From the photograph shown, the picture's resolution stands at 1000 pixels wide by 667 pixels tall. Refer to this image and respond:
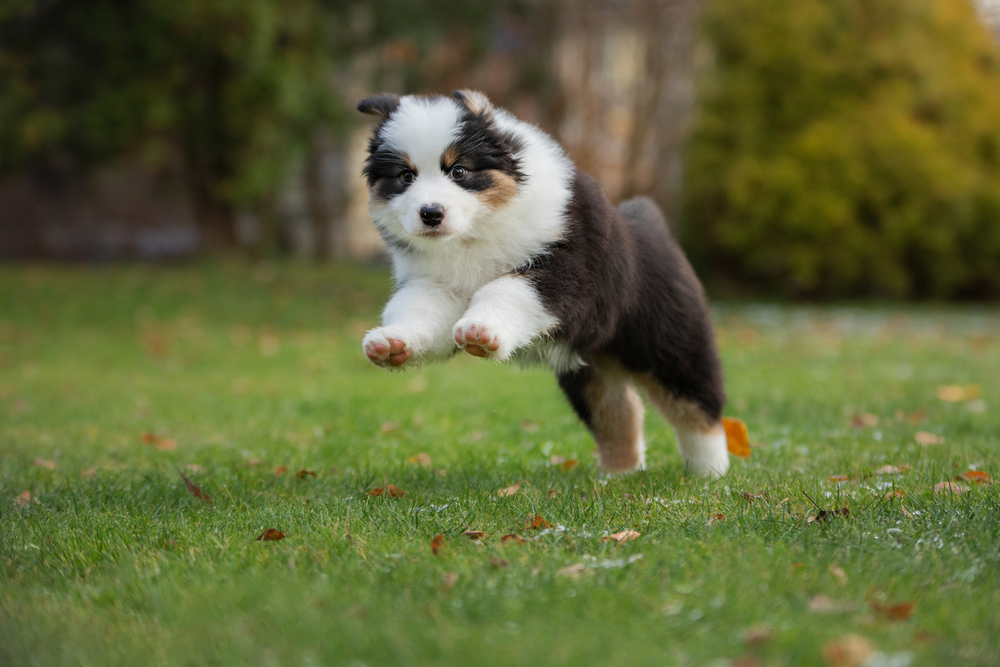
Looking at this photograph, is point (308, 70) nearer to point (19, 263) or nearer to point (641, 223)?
point (19, 263)

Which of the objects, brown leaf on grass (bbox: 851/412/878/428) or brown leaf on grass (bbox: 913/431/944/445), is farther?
brown leaf on grass (bbox: 851/412/878/428)

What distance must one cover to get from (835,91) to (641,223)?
558 inches

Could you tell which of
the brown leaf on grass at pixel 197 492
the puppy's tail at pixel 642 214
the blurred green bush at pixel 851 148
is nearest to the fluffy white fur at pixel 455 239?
the puppy's tail at pixel 642 214

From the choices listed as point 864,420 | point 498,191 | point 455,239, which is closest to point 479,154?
point 498,191

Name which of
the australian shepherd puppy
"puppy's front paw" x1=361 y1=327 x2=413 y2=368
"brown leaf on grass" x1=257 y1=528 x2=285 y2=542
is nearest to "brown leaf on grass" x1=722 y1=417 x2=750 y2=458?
the australian shepherd puppy

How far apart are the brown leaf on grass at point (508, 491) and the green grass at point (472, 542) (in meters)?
0.04

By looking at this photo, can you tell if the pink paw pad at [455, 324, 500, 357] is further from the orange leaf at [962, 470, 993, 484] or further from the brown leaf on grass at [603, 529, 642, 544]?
the orange leaf at [962, 470, 993, 484]

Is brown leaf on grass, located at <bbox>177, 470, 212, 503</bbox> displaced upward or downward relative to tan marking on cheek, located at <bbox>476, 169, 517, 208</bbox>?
downward

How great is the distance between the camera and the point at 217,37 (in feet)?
49.1

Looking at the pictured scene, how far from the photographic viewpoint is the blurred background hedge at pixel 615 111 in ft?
49.9

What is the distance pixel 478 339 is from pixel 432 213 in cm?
56

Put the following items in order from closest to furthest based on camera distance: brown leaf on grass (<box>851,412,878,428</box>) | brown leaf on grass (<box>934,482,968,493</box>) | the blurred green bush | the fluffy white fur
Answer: the fluffy white fur, brown leaf on grass (<box>934,482,968,493</box>), brown leaf on grass (<box>851,412,878,428</box>), the blurred green bush

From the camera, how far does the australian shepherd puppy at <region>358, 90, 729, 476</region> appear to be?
141 inches

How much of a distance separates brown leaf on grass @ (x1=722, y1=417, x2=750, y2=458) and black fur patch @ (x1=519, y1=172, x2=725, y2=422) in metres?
0.52
